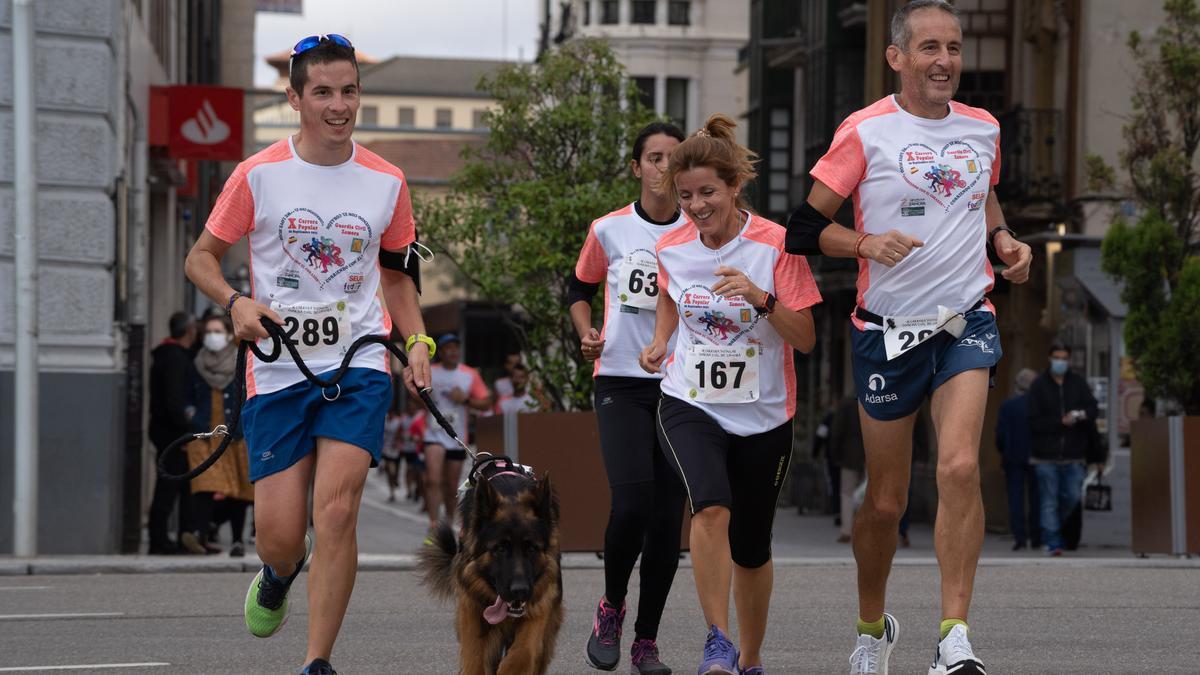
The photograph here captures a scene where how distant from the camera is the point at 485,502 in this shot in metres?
6.98

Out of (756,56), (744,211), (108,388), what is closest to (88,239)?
(108,388)

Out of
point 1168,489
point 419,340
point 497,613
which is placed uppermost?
point 419,340

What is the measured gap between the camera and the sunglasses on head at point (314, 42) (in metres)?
7.18

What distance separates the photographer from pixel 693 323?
7633 mm

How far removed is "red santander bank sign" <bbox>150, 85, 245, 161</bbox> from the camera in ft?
76.1

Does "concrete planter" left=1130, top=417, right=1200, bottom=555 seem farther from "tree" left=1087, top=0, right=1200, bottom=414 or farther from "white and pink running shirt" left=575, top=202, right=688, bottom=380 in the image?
"white and pink running shirt" left=575, top=202, right=688, bottom=380

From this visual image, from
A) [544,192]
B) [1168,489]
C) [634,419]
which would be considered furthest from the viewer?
[544,192]

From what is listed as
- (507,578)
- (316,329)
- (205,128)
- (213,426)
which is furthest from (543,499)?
(205,128)

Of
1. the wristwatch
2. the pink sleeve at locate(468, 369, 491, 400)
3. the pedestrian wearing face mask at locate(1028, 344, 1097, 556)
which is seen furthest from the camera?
the pedestrian wearing face mask at locate(1028, 344, 1097, 556)

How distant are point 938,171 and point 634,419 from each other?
1768mm

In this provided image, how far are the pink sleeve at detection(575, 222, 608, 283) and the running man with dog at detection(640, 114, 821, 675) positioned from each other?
125cm

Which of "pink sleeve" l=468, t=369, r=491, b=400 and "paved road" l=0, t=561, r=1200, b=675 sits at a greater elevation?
"pink sleeve" l=468, t=369, r=491, b=400

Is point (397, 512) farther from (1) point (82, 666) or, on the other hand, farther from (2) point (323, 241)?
(2) point (323, 241)

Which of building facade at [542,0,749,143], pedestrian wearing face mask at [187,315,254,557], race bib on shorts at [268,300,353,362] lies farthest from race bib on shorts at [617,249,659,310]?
building facade at [542,0,749,143]
